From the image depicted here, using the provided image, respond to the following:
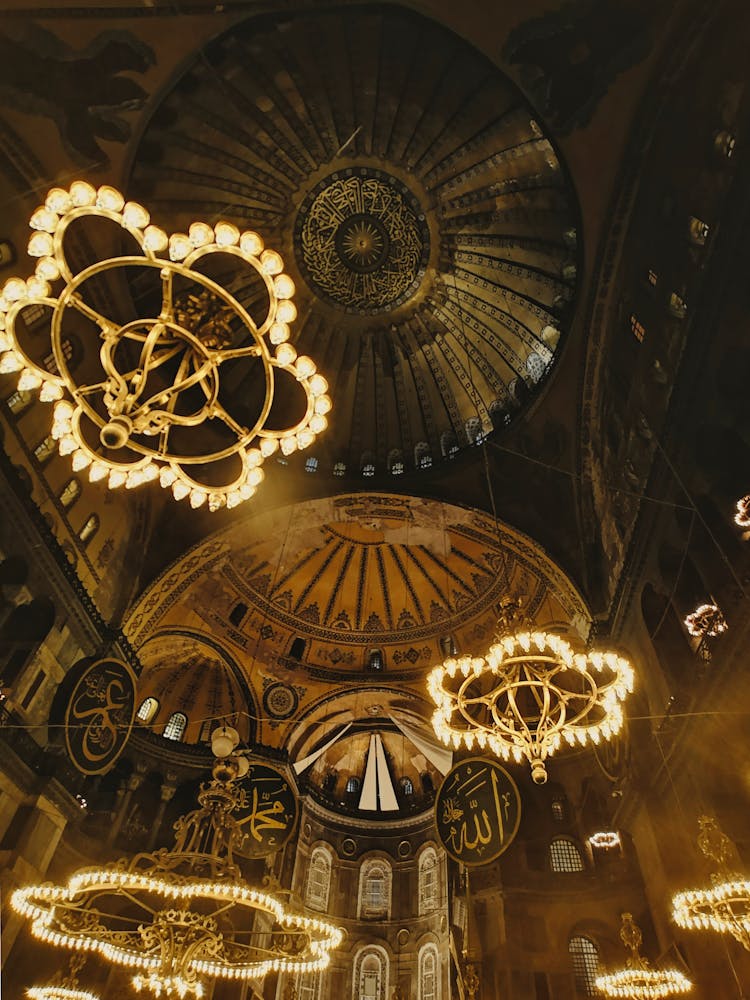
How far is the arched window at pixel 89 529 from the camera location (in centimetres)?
1070

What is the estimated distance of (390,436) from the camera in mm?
13906

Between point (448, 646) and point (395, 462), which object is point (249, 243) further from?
point (448, 646)

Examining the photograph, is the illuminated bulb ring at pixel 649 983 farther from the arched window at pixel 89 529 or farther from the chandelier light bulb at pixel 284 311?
the arched window at pixel 89 529

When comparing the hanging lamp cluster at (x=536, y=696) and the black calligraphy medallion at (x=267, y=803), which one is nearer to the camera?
the hanging lamp cluster at (x=536, y=696)

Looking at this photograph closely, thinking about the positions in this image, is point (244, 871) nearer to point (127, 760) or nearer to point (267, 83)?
point (127, 760)

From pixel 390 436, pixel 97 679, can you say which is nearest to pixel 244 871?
pixel 97 679

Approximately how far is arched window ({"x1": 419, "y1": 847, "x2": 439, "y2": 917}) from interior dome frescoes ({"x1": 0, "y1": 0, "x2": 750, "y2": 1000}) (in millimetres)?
92

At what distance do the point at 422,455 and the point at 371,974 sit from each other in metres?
14.1

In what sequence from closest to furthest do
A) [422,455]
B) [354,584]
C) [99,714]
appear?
[99,714]
[422,455]
[354,584]

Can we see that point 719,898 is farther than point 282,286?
Yes

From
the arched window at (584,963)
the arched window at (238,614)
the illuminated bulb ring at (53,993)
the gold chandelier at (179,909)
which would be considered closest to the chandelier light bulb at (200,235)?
the gold chandelier at (179,909)

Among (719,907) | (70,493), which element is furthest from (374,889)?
(70,493)

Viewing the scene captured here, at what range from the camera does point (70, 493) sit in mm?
10367

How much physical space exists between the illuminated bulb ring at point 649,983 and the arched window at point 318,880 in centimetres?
863
